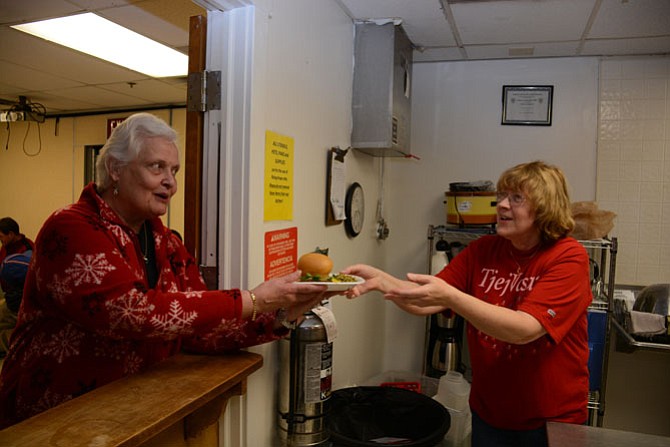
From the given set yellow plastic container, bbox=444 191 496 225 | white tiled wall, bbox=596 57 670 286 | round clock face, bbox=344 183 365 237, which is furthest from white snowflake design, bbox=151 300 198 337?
white tiled wall, bbox=596 57 670 286

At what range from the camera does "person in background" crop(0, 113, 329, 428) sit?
1.13 metres

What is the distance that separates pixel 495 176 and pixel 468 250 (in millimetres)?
1563

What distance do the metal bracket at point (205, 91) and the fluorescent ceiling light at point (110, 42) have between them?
1.55 metres

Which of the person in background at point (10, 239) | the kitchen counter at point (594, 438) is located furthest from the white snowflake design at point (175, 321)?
the person in background at point (10, 239)

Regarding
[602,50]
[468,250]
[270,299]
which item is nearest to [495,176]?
[602,50]

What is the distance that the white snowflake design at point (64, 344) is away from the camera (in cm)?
123

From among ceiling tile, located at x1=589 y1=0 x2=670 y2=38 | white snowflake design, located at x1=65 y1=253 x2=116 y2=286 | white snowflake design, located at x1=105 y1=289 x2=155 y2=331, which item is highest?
ceiling tile, located at x1=589 y1=0 x2=670 y2=38

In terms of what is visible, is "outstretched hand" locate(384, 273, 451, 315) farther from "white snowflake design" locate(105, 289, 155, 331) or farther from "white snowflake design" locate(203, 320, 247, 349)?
"white snowflake design" locate(105, 289, 155, 331)

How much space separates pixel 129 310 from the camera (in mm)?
1134

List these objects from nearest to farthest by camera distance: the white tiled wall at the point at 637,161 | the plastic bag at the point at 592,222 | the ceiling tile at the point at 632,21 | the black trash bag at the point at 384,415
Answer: the black trash bag at the point at 384,415 → the ceiling tile at the point at 632,21 → the plastic bag at the point at 592,222 → the white tiled wall at the point at 637,161

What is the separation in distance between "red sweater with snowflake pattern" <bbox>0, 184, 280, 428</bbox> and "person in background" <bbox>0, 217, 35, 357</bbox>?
7.00 ft

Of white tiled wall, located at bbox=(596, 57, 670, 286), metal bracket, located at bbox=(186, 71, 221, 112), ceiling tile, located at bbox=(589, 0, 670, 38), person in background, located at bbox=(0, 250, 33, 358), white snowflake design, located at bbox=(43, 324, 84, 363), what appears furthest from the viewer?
person in background, located at bbox=(0, 250, 33, 358)

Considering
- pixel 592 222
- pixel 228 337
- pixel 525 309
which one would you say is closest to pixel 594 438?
pixel 525 309

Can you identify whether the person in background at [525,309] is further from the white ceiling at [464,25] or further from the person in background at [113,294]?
the white ceiling at [464,25]
